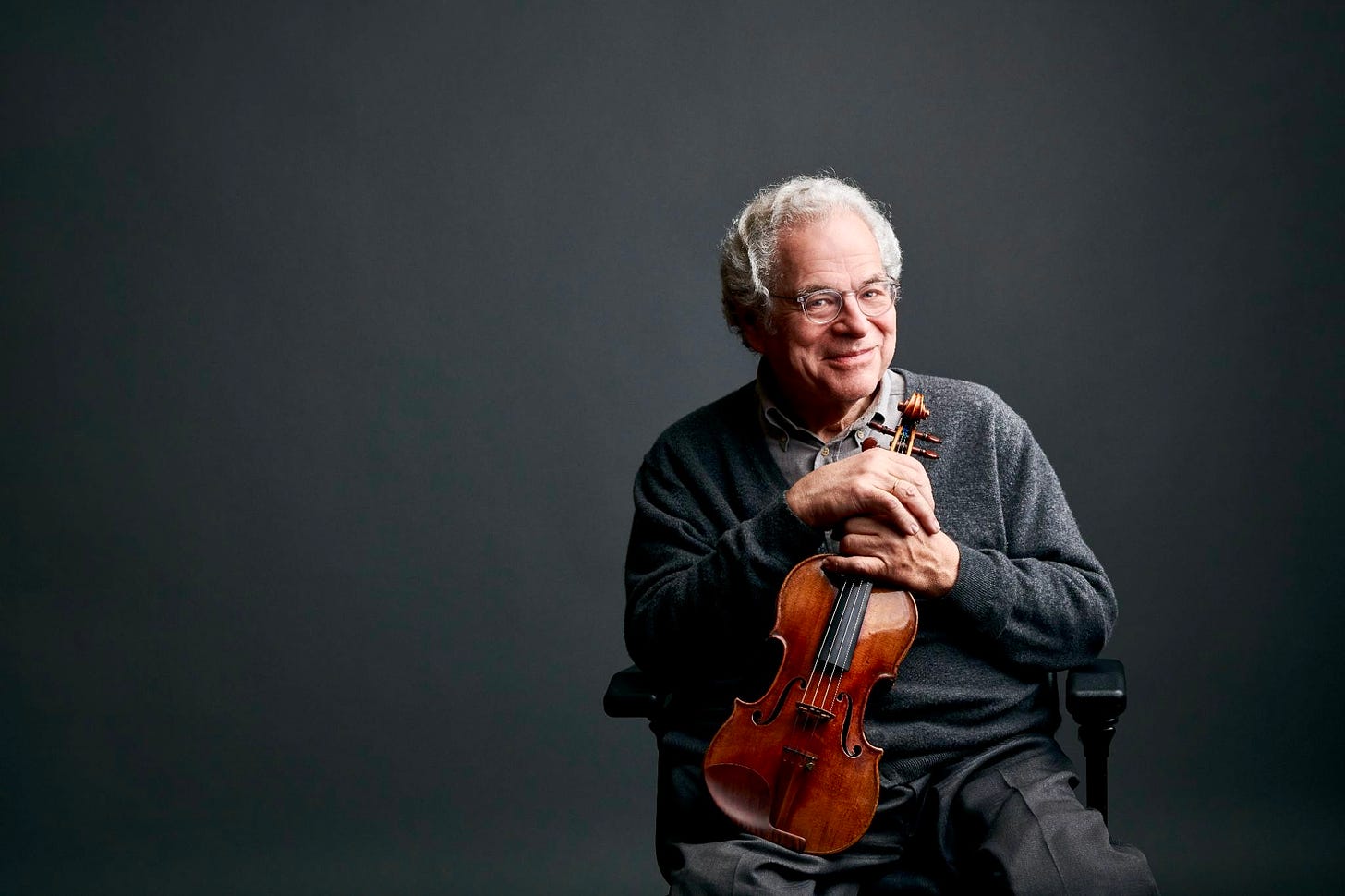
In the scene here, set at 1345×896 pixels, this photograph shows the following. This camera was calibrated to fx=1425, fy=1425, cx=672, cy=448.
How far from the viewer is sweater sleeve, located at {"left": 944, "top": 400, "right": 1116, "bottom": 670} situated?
7.15 feet

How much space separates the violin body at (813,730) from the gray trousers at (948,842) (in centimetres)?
7

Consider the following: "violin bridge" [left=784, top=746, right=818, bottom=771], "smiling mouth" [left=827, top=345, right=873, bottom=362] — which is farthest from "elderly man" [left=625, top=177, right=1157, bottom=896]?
"violin bridge" [left=784, top=746, right=818, bottom=771]

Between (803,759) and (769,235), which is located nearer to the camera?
(803,759)

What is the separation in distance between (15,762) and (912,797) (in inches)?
94.3

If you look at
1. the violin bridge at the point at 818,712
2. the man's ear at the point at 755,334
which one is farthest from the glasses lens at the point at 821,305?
the violin bridge at the point at 818,712

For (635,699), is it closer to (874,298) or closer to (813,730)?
(813,730)

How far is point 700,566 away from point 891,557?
0.32 m

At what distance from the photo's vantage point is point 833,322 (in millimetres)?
2309

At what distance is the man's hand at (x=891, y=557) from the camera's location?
2.09 metres

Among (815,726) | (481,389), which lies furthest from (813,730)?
(481,389)

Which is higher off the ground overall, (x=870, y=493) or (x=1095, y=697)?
(x=870, y=493)

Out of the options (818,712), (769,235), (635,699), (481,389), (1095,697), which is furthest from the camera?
(481,389)

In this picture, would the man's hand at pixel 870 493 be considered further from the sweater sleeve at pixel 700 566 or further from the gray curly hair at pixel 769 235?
the gray curly hair at pixel 769 235

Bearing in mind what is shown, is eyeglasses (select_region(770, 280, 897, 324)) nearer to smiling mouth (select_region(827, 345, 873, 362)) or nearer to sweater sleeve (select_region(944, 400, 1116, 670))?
smiling mouth (select_region(827, 345, 873, 362))
